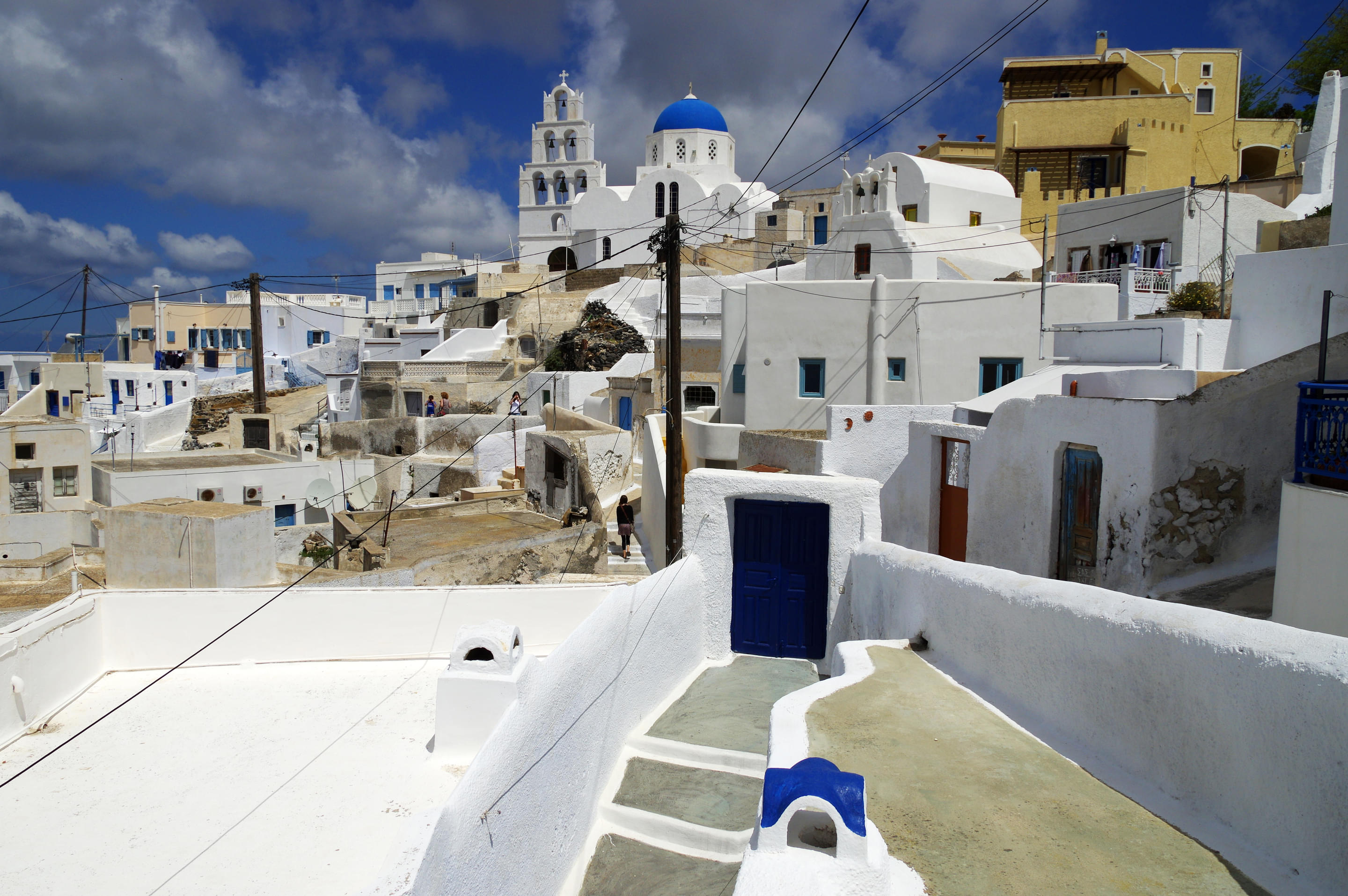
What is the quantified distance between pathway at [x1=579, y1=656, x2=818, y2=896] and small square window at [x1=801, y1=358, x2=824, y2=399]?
33.2 feet

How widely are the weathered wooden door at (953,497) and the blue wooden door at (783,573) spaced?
12.5ft

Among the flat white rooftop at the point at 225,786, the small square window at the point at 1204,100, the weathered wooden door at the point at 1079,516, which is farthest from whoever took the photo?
the small square window at the point at 1204,100

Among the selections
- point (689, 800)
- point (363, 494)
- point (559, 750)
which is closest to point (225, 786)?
point (559, 750)

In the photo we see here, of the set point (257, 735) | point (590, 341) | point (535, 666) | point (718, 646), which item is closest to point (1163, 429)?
point (718, 646)

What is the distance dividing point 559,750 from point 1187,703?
3.31 metres

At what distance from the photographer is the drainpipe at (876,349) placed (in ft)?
53.6

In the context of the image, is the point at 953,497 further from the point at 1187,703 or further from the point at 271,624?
the point at 271,624

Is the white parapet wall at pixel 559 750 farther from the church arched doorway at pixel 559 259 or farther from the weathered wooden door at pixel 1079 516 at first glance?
the church arched doorway at pixel 559 259

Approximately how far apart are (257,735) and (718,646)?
12.7ft

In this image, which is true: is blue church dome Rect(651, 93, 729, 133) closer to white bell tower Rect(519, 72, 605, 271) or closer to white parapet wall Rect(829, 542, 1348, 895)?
white bell tower Rect(519, 72, 605, 271)

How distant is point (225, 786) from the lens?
5730 millimetres

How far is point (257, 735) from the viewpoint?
21.2 ft

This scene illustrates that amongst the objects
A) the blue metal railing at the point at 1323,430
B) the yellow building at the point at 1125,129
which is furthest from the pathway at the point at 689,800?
the yellow building at the point at 1125,129


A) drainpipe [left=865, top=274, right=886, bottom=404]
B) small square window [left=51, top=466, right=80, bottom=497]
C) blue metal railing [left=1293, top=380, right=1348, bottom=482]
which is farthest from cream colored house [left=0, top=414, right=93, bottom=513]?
blue metal railing [left=1293, top=380, right=1348, bottom=482]
